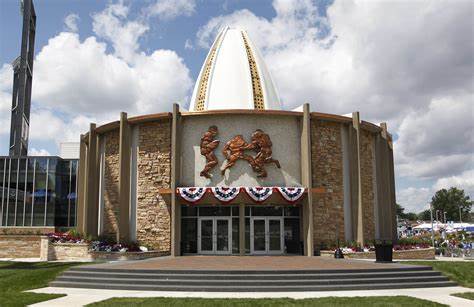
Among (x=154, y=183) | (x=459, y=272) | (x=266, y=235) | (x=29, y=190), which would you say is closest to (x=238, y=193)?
(x=266, y=235)

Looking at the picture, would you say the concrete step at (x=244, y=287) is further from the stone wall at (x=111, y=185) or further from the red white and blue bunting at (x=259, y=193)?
the stone wall at (x=111, y=185)

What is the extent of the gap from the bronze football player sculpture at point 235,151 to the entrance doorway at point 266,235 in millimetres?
3311

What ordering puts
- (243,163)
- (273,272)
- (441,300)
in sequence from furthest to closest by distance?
(243,163), (273,272), (441,300)

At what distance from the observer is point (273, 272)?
598 inches

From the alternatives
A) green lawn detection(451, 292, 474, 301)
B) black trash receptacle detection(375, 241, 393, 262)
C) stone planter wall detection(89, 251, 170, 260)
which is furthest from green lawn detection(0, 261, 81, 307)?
black trash receptacle detection(375, 241, 393, 262)

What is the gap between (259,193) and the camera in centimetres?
2366

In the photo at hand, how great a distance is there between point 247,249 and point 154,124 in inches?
344

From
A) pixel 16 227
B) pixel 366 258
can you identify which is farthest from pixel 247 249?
pixel 16 227

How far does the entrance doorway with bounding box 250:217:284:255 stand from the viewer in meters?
25.0

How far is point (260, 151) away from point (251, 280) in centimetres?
1071

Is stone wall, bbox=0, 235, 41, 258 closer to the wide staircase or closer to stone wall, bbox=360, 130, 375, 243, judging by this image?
the wide staircase

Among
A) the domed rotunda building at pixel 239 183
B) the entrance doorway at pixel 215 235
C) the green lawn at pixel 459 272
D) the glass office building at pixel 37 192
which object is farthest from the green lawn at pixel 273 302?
the glass office building at pixel 37 192

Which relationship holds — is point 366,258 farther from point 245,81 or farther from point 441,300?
point 245,81

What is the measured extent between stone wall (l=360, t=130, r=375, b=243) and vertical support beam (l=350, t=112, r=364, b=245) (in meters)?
0.89
